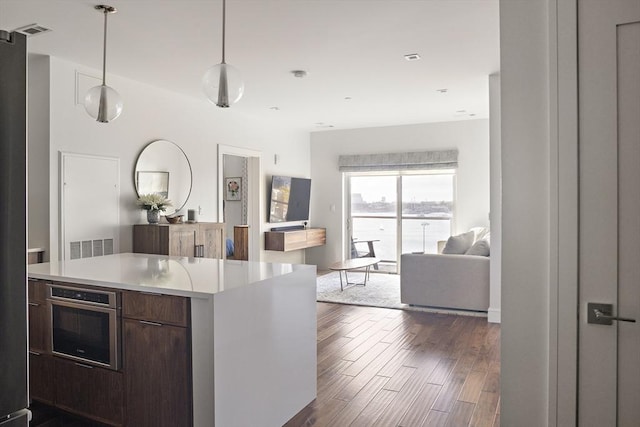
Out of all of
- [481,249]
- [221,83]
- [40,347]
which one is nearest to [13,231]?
[221,83]

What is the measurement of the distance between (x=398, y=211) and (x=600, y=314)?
6632 millimetres

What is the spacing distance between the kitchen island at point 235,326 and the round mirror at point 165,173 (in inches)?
83.1

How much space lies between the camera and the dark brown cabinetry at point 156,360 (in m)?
2.13

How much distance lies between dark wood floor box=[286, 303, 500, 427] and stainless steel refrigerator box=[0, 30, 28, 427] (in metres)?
1.84

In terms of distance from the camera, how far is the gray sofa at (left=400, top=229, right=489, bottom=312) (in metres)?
5.13

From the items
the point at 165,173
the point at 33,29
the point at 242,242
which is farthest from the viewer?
the point at 242,242

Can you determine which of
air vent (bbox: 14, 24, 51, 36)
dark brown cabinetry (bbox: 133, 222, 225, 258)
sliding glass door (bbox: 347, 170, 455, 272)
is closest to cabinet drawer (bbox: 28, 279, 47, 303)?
air vent (bbox: 14, 24, 51, 36)

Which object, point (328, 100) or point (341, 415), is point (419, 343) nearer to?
point (341, 415)

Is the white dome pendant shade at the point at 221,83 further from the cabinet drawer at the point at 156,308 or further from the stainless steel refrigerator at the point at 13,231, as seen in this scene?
the stainless steel refrigerator at the point at 13,231

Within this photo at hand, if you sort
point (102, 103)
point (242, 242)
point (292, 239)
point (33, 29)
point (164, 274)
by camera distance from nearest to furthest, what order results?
point (164, 274)
point (102, 103)
point (33, 29)
point (242, 242)
point (292, 239)

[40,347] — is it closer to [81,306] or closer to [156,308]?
[81,306]

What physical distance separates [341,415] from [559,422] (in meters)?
1.44

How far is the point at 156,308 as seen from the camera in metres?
2.20

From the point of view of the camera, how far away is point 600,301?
1.48 meters
